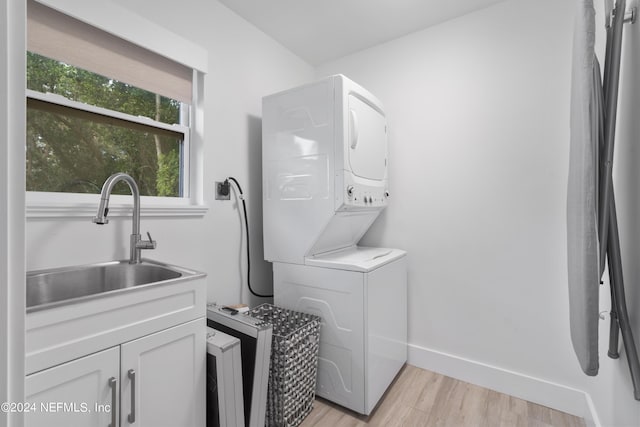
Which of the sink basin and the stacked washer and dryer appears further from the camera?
the stacked washer and dryer

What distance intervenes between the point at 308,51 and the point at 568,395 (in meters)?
3.18

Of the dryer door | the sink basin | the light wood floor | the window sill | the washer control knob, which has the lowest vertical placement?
the light wood floor

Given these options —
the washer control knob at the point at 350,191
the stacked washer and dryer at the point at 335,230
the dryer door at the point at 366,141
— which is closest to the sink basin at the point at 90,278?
the stacked washer and dryer at the point at 335,230

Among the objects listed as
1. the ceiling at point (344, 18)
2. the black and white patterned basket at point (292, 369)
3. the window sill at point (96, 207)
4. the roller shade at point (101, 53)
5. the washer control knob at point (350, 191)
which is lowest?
the black and white patterned basket at point (292, 369)

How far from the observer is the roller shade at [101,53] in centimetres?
134

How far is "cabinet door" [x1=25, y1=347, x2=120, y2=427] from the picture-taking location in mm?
907

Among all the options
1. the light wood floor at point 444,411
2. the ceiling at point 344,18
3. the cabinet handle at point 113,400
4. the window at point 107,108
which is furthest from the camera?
→ the ceiling at point 344,18

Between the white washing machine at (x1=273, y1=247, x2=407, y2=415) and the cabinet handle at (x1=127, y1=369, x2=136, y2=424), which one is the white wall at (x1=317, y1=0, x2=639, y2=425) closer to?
the white washing machine at (x1=273, y1=247, x2=407, y2=415)

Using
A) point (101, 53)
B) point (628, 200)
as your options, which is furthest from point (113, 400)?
point (628, 200)

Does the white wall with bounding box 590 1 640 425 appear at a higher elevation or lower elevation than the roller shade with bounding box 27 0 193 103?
lower

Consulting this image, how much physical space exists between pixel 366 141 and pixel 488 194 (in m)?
0.94

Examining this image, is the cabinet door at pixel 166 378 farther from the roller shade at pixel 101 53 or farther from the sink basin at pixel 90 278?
the roller shade at pixel 101 53

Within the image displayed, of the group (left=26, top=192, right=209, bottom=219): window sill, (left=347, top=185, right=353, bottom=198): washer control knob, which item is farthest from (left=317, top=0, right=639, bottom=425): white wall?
(left=26, top=192, right=209, bottom=219): window sill

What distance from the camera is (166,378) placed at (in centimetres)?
122
